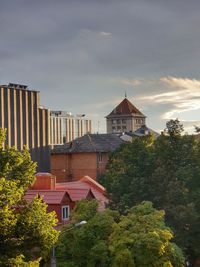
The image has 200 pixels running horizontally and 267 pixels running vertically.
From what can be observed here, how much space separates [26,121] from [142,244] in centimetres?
8864

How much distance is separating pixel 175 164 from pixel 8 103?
72.1m

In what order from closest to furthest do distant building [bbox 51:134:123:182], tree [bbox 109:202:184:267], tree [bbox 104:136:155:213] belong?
tree [bbox 109:202:184:267] → tree [bbox 104:136:155:213] → distant building [bbox 51:134:123:182]

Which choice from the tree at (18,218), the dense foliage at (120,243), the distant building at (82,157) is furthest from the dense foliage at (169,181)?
the distant building at (82,157)

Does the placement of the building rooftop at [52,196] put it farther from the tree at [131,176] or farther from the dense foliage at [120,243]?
the dense foliage at [120,243]

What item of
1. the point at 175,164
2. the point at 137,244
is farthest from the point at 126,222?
the point at 175,164

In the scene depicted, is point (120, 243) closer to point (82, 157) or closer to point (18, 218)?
point (18, 218)

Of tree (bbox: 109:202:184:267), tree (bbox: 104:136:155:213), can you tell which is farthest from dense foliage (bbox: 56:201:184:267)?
tree (bbox: 104:136:155:213)

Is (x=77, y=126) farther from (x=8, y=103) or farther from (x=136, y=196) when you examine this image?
(x=136, y=196)

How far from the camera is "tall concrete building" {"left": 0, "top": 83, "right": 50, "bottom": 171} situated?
359 ft

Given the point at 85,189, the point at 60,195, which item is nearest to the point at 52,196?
the point at 60,195

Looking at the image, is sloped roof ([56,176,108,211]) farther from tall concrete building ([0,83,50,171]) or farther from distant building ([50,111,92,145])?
distant building ([50,111,92,145])

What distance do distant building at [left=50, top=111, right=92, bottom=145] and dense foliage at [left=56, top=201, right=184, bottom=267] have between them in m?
119

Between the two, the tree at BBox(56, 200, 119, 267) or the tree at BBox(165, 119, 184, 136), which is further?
the tree at BBox(165, 119, 184, 136)

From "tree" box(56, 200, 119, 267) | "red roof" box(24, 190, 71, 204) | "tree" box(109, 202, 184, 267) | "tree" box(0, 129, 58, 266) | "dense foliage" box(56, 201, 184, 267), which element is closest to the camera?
"tree" box(0, 129, 58, 266)
